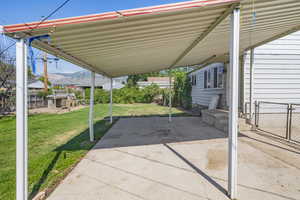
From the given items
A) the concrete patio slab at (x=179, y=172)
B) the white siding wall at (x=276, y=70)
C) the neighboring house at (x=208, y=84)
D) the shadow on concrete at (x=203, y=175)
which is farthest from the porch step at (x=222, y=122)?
the shadow on concrete at (x=203, y=175)

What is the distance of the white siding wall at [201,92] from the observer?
970 cm

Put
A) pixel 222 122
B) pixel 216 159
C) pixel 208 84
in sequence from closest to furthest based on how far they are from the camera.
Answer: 1. pixel 216 159
2. pixel 222 122
3. pixel 208 84

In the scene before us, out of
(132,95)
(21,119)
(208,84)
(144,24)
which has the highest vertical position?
(144,24)

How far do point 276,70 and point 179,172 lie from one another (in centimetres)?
611

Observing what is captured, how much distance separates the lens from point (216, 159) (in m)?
3.84

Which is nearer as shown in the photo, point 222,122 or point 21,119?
point 21,119

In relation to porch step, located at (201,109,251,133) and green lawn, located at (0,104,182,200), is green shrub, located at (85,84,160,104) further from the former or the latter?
green lawn, located at (0,104,182,200)

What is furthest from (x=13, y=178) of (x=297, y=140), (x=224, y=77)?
(x=224, y=77)

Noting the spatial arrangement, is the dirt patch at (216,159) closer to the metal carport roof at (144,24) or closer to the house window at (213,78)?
the metal carport roof at (144,24)

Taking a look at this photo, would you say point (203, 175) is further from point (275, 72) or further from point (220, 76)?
point (220, 76)

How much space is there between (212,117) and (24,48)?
686cm

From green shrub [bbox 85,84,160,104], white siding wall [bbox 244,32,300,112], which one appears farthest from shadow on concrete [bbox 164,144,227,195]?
green shrub [bbox 85,84,160,104]

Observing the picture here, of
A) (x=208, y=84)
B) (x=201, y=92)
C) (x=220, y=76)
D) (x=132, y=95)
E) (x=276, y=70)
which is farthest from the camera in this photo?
(x=132, y=95)

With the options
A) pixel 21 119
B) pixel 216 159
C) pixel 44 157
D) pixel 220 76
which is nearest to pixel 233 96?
pixel 216 159
